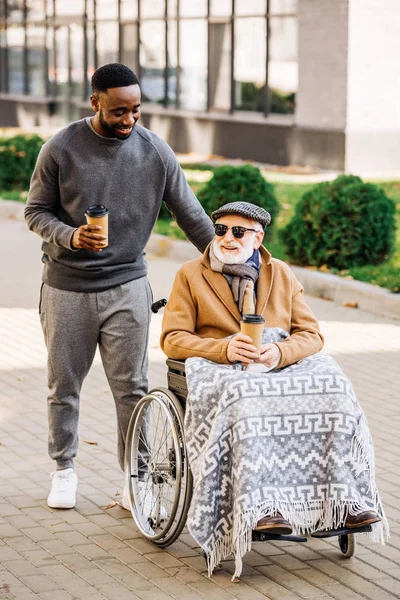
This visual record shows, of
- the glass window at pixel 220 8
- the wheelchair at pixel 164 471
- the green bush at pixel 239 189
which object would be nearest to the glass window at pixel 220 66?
the glass window at pixel 220 8

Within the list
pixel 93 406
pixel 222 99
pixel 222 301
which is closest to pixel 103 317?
pixel 222 301

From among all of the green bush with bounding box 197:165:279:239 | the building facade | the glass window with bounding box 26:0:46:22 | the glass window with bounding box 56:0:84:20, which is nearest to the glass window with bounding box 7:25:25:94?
the glass window with bounding box 26:0:46:22

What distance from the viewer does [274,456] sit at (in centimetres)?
459

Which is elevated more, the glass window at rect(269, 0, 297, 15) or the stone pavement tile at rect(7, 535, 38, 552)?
the glass window at rect(269, 0, 297, 15)

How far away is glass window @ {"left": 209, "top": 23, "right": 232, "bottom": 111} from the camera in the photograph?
79.4 ft

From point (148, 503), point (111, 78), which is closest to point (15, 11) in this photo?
point (111, 78)

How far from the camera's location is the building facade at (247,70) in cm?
2042

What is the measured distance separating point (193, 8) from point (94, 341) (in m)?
20.7

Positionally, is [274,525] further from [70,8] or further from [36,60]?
[36,60]

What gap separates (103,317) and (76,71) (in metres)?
26.5

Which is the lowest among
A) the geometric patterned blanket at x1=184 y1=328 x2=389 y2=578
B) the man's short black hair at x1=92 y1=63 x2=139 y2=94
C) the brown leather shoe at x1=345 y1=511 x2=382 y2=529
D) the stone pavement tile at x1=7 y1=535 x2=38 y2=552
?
the stone pavement tile at x1=7 y1=535 x2=38 y2=552

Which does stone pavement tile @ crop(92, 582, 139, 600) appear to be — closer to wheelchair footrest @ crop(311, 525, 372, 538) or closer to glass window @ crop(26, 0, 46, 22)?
wheelchair footrest @ crop(311, 525, 372, 538)

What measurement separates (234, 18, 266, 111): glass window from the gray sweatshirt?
18.1 meters

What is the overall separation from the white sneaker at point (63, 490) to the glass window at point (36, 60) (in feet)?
92.5
